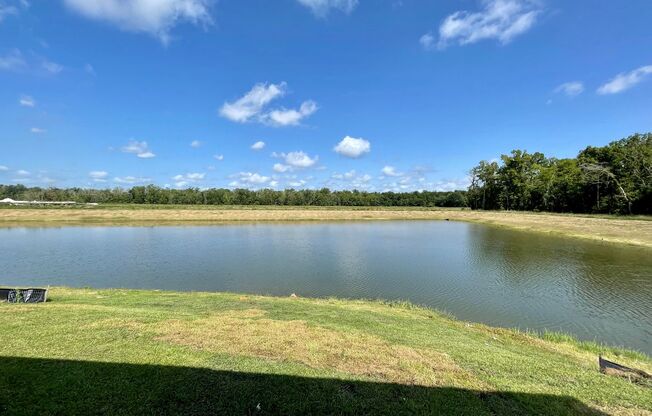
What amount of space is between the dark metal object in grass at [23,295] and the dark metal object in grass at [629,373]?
48.7 ft

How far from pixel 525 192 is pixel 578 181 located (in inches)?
567

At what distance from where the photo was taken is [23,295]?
33.6ft

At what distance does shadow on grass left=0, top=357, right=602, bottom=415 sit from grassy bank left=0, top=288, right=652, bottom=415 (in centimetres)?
2

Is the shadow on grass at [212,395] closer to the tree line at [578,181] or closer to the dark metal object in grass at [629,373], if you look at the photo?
the dark metal object in grass at [629,373]

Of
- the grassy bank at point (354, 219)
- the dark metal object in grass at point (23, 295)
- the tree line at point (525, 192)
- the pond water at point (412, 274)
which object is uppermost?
the tree line at point (525, 192)

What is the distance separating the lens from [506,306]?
14.6 metres

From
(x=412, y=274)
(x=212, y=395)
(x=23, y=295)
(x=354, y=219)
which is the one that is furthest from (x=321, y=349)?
(x=354, y=219)

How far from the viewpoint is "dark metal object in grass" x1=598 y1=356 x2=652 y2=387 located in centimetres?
656

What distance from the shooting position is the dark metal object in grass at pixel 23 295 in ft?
33.0

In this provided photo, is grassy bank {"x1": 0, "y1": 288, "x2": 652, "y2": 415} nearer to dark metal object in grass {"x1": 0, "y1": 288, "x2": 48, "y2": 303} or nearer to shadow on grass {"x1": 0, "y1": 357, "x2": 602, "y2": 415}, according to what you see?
shadow on grass {"x1": 0, "y1": 357, "x2": 602, "y2": 415}

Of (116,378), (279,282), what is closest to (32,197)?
(279,282)

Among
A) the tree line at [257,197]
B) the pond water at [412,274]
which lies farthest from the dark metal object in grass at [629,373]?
the tree line at [257,197]

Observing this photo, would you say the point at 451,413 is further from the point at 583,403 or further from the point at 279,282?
the point at 279,282

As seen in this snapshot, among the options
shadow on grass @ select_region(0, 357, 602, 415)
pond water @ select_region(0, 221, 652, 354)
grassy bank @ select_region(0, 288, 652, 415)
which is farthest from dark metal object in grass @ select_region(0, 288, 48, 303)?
pond water @ select_region(0, 221, 652, 354)
